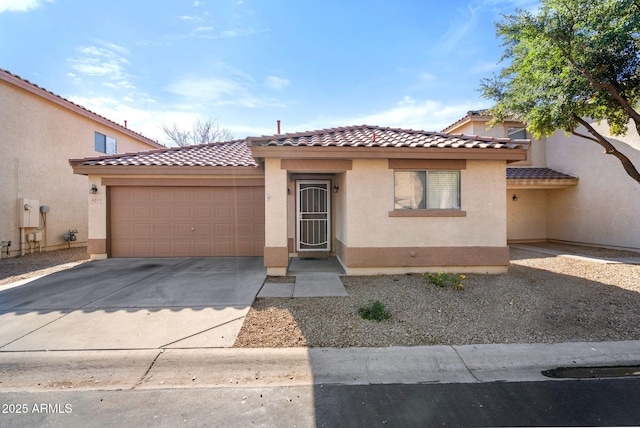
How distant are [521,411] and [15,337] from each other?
6544mm

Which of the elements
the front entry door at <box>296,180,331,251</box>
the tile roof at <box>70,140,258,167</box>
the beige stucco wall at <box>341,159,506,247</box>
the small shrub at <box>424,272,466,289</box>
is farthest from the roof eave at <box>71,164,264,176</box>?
the small shrub at <box>424,272,466,289</box>

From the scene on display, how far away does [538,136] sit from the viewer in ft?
29.1

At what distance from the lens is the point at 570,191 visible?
13.9 metres

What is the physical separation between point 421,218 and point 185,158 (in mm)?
8408

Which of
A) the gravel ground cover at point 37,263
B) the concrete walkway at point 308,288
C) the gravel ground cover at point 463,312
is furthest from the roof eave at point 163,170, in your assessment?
the concrete walkway at point 308,288

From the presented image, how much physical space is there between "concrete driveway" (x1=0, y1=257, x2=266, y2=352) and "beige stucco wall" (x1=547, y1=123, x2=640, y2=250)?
45.0 feet

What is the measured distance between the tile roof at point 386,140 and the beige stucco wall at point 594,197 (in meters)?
6.94

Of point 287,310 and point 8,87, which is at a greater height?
point 8,87

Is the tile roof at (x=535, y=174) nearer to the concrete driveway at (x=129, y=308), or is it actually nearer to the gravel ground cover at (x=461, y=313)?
the gravel ground cover at (x=461, y=313)

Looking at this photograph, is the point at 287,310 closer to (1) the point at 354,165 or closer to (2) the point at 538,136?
(1) the point at 354,165

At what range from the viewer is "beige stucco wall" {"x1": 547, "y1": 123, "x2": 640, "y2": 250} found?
11.6 metres

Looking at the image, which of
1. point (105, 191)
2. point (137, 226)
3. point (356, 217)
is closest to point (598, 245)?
point (356, 217)

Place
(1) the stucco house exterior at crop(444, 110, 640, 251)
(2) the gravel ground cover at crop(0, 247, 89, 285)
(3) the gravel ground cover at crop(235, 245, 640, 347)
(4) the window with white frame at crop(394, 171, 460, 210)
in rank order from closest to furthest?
(3) the gravel ground cover at crop(235, 245, 640, 347) < (4) the window with white frame at crop(394, 171, 460, 210) < (2) the gravel ground cover at crop(0, 247, 89, 285) < (1) the stucco house exterior at crop(444, 110, 640, 251)

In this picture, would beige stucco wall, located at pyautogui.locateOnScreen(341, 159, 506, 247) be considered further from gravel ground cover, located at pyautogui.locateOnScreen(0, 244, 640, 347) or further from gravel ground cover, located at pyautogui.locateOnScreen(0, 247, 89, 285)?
gravel ground cover, located at pyautogui.locateOnScreen(0, 247, 89, 285)
